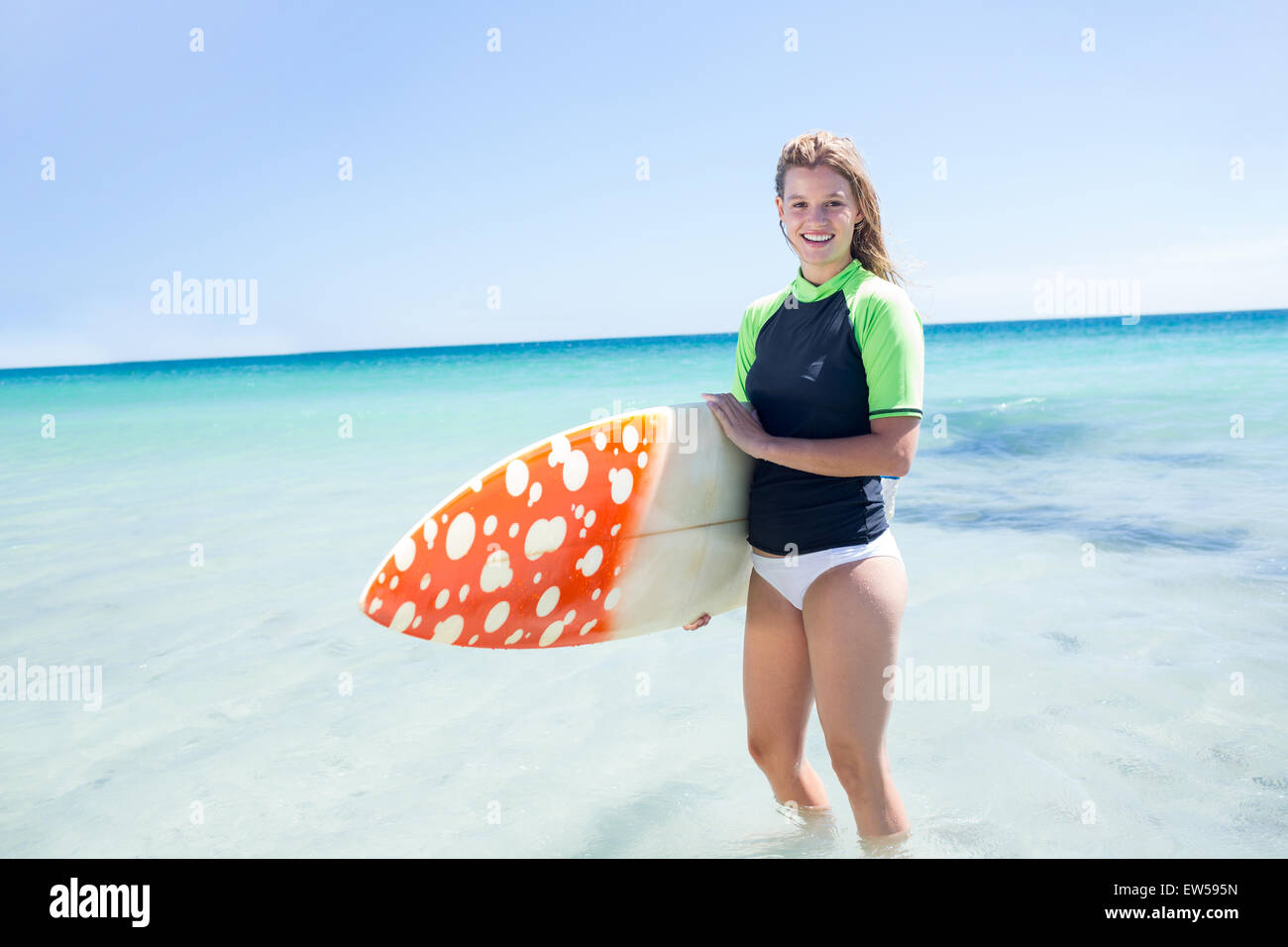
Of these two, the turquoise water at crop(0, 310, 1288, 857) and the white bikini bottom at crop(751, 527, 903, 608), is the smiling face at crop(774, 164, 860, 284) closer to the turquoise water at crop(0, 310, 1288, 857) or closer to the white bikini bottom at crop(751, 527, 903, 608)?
the white bikini bottom at crop(751, 527, 903, 608)

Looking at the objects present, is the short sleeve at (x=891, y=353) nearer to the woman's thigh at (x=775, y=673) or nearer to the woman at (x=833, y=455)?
the woman at (x=833, y=455)

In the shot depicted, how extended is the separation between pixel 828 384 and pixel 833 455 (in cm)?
15

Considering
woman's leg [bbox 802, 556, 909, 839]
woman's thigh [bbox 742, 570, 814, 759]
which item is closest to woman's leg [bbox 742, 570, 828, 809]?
woman's thigh [bbox 742, 570, 814, 759]

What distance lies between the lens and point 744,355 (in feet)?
6.53

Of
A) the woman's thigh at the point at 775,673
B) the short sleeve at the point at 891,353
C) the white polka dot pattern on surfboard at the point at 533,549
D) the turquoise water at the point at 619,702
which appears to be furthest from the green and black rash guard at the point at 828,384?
the turquoise water at the point at 619,702

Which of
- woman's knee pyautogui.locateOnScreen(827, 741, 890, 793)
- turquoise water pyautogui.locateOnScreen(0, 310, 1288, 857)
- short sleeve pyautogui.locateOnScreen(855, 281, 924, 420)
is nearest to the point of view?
short sleeve pyautogui.locateOnScreen(855, 281, 924, 420)

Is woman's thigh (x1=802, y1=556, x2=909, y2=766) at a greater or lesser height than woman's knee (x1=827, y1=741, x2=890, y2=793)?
A: greater

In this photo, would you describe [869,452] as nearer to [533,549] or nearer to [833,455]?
[833,455]

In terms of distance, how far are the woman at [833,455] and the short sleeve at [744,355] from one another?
0.20 ft

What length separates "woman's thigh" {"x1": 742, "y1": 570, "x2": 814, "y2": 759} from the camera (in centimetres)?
184

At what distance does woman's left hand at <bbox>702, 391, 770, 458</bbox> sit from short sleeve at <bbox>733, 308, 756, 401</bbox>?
2.4 inches

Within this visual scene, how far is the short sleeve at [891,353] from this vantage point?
61.5 inches

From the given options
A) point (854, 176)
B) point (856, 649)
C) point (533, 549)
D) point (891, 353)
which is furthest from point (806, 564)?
point (854, 176)
